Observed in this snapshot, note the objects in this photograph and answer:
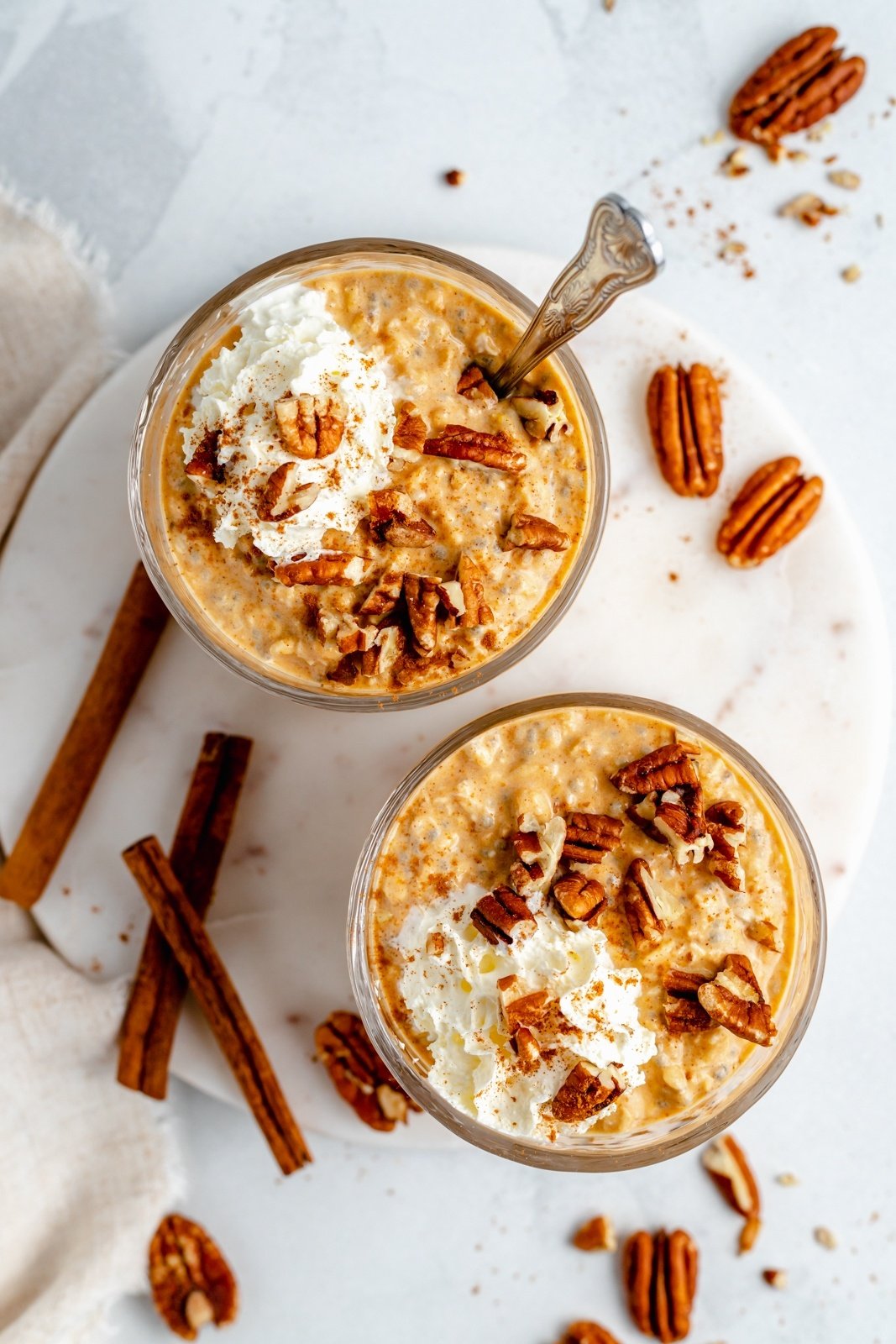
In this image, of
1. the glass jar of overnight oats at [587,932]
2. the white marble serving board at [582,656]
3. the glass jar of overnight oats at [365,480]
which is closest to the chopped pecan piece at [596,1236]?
the white marble serving board at [582,656]

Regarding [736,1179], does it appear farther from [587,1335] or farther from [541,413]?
[541,413]

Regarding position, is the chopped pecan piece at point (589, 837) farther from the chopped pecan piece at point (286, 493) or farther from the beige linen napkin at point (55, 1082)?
the beige linen napkin at point (55, 1082)

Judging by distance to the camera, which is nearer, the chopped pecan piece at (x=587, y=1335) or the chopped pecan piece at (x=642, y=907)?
the chopped pecan piece at (x=642, y=907)

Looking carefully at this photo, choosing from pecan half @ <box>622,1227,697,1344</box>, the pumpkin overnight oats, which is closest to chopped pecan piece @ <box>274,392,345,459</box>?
the pumpkin overnight oats

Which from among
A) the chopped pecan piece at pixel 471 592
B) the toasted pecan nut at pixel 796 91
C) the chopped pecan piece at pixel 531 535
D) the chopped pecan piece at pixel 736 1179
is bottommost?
the chopped pecan piece at pixel 736 1179

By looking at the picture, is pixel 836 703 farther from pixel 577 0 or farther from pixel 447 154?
pixel 577 0

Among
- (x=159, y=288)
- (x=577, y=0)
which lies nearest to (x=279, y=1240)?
(x=159, y=288)
